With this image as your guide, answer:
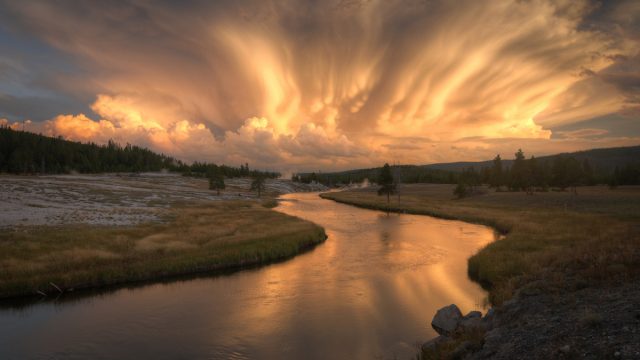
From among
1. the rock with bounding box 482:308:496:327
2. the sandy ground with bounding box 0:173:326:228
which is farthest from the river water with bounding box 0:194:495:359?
the sandy ground with bounding box 0:173:326:228

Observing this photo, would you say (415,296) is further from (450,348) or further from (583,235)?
(583,235)

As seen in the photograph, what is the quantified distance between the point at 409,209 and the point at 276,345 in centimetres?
7111

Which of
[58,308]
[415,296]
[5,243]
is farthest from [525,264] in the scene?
[5,243]

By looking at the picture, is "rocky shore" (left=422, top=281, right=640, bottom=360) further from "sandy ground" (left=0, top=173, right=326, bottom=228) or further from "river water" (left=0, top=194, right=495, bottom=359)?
"sandy ground" (left=0, top=173, right=326, bottom=228)

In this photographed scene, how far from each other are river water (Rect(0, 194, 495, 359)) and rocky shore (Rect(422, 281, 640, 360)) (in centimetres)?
302

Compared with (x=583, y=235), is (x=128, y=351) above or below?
below

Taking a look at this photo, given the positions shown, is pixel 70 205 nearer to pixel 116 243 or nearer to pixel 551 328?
pixel 116 243

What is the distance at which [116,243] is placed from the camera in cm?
3662

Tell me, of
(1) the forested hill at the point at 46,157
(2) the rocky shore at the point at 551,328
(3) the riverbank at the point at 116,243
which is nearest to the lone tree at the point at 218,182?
(3) the riverbank at the point at 116,243

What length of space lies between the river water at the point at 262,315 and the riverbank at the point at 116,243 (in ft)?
7.54

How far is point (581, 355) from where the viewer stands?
1056 cm

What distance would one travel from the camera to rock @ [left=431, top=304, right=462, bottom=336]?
19078mm

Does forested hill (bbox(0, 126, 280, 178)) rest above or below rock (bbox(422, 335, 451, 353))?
above

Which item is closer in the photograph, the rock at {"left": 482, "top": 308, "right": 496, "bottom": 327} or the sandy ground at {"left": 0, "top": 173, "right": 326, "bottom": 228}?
the rock at {"left": 482, "top": 308, "right": 496, "bottom": 327}
